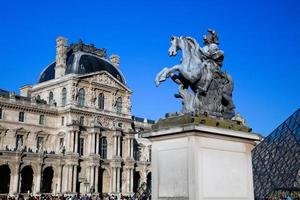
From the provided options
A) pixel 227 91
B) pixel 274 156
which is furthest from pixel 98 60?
pixel 227 91

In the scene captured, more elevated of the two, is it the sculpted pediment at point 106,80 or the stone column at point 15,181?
the sculpted pediment at point 106,80

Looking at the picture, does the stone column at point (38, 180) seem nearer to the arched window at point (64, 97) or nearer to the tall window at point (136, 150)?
the arched window at point (64, 97)

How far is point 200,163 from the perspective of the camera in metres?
6.57

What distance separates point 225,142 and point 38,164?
4807 centimetres

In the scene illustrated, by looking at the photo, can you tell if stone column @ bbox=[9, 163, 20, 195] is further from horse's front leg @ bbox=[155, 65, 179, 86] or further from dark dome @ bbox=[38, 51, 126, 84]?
horse's front leg @ bbox=[155, 65, 179, 86]

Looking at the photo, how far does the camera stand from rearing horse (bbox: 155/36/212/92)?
732 centimetres

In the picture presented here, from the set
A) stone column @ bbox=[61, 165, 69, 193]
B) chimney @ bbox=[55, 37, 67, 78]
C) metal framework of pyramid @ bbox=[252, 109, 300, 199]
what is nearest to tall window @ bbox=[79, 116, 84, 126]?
stone column @ bbox=[61, 165, 69, 193]

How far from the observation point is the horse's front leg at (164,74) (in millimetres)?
7270

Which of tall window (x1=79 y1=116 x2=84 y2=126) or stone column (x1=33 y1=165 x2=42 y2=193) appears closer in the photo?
stone column (x1=33 y1=165 x2=42 y2=193)

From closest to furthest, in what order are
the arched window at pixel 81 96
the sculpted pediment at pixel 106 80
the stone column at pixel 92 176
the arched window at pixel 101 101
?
1. the stone column at pixel 92 176
2. the arched window at pixel 81 96
3. the sculpted pediment at pixel 106 80
4. the arched window at pixel 101 101

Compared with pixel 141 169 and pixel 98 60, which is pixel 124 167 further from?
pixel 98 60

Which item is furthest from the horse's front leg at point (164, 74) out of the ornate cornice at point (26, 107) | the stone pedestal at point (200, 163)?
the ornate cornice at point (26, 107)

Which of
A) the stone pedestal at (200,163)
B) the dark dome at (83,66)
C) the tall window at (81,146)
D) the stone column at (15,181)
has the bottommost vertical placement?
the stone pedestal at (200,163)

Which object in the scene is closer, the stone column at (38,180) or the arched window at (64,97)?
the stone column at (38,180)
